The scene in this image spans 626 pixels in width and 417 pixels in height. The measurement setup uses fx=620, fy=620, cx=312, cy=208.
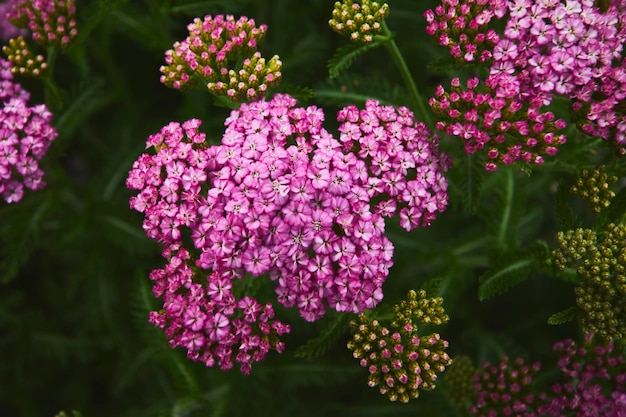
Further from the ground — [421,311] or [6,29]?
[6,29]

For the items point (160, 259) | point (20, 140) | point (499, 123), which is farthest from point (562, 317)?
point (160, 259)

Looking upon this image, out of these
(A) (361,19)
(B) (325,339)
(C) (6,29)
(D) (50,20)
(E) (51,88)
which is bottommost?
(B) (325,339)

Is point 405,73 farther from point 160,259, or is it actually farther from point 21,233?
point 160,259

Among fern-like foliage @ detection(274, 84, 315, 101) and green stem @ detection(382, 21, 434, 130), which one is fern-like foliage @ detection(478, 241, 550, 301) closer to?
green stem @ detection(382, 21, 434, 130)

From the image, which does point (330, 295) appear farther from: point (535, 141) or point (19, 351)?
point (19, 351)

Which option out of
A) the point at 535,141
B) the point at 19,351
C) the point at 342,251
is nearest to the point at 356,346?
the point at 342,251

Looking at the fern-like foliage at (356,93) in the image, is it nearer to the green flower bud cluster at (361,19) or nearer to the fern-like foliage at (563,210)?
the green flower bud cluster at (361,19)

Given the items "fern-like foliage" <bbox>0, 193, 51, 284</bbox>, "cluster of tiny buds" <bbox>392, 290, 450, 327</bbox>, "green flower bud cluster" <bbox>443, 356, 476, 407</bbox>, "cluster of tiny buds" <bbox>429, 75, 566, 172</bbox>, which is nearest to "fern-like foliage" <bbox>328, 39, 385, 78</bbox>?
"cluster of tiny buds" <bbox>429, 75, 566, 172</bbox>
